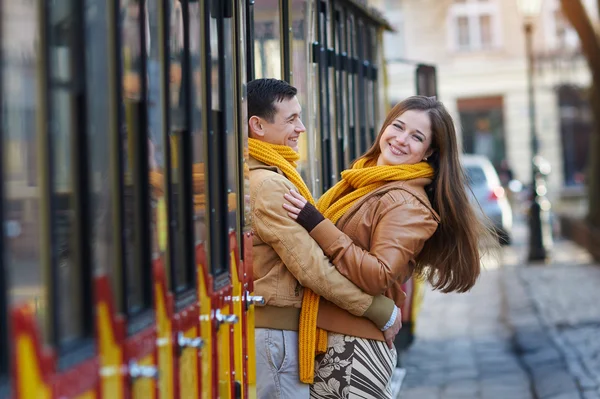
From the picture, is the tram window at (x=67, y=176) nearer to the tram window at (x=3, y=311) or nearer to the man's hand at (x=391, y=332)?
the tram window at (x=3, y=311)

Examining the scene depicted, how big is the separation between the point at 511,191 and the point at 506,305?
694 inches

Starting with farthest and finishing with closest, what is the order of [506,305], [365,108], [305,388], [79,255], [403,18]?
[403,18], [506,305], [365,108], [305,388], [79,255]

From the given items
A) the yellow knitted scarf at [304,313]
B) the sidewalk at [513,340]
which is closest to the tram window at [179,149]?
the yellow knitted scarf at [304,313]

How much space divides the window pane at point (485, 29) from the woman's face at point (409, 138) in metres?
34.1

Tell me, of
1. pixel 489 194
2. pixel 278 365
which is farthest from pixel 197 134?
pixel 489 194

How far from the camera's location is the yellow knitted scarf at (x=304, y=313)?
3.56 meters

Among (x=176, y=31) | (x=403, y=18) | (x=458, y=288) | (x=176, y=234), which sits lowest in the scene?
(x=458, y=288)

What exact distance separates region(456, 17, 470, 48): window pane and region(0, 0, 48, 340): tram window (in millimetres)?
35817

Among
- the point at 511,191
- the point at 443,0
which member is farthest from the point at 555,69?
the point at 511,191

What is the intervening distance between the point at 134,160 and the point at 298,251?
1.15 meters

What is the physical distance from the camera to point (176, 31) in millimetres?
2764

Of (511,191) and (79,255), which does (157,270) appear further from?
(511,191)

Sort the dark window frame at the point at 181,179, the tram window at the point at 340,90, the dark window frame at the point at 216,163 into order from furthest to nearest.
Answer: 1. the tram window at the point at 340,90
2. the dark window frame at the point at 216,163
3. the dark window frame at the point at 181,179

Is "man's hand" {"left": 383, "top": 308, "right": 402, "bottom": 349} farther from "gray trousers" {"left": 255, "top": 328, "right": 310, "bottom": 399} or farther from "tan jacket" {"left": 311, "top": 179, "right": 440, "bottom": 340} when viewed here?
"gray trousers" {"left": 255, "top": 328, "right": 310, "bottom": 399}
